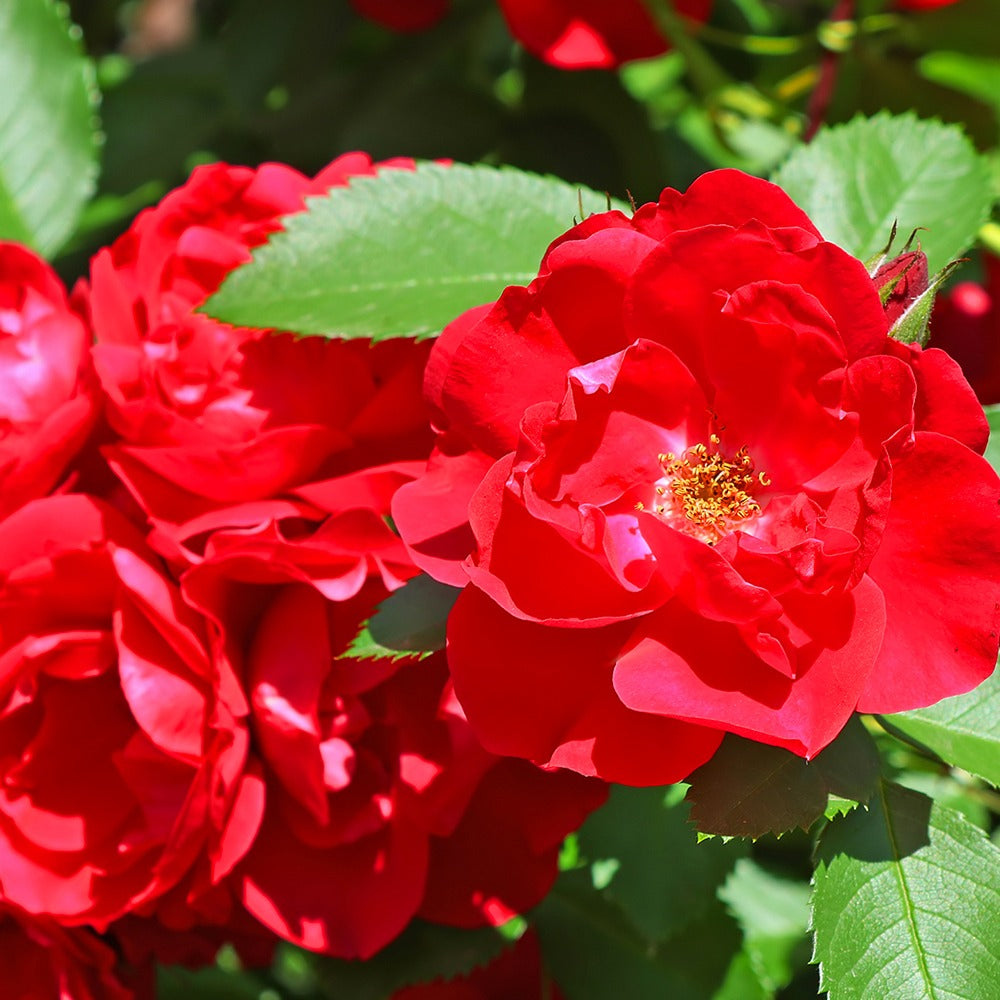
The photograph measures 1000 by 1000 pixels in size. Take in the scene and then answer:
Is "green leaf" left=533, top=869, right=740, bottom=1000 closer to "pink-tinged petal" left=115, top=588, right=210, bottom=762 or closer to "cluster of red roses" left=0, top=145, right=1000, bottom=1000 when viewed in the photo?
"cluster of red roses" left=0, top=145, right=1000, bottom=1000

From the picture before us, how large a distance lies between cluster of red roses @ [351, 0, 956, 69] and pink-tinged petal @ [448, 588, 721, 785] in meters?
0.72

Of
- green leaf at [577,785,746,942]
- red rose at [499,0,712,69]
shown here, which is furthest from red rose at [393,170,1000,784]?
red rose at [499,0,712,69]

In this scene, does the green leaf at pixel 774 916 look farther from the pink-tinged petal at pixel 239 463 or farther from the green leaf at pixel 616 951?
the pink-tinged petal at pixel 239 463

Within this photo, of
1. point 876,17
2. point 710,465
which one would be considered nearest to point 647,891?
point 710,465

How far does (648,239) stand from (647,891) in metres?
0.54

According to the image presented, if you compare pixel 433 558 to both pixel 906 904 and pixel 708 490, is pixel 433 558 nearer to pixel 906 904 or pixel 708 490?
pixel 708 490

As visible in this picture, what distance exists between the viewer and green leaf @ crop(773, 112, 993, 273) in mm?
850

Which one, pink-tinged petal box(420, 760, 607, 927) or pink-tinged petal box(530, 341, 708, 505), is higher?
pink-tinged petal box(530, 341, 708, 505)

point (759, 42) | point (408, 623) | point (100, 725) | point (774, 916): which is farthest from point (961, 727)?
point (759, 42)

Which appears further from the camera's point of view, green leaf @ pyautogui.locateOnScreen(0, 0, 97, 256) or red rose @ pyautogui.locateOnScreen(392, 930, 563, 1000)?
green leaf @ pyautogui.locateOnScreen(0, 0, 97, 256)

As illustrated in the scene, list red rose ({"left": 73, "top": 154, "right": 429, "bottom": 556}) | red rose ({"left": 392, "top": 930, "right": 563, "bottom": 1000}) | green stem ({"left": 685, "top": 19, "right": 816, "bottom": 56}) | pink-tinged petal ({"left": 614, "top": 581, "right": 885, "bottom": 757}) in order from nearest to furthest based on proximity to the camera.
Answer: pink-tinged petal ({"left": 614, "top": 581, "right": 885, "bottom": 757}), red rose ({"left": 73, "top": 154, "right": 429, "bottom": 556}), red rose ({"left": 392, "top": 930, "right": 563, "bottom": 1000}), green stem ({"left": 685, "top": 19, "right": 816, "bottom": 56})

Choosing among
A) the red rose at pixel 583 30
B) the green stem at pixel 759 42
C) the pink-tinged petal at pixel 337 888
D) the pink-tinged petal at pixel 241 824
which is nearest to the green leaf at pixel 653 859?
the pink-tinged petal at pixel 337 888

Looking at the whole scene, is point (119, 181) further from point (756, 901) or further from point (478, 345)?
point (756, 901)

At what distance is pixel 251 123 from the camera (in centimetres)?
153
